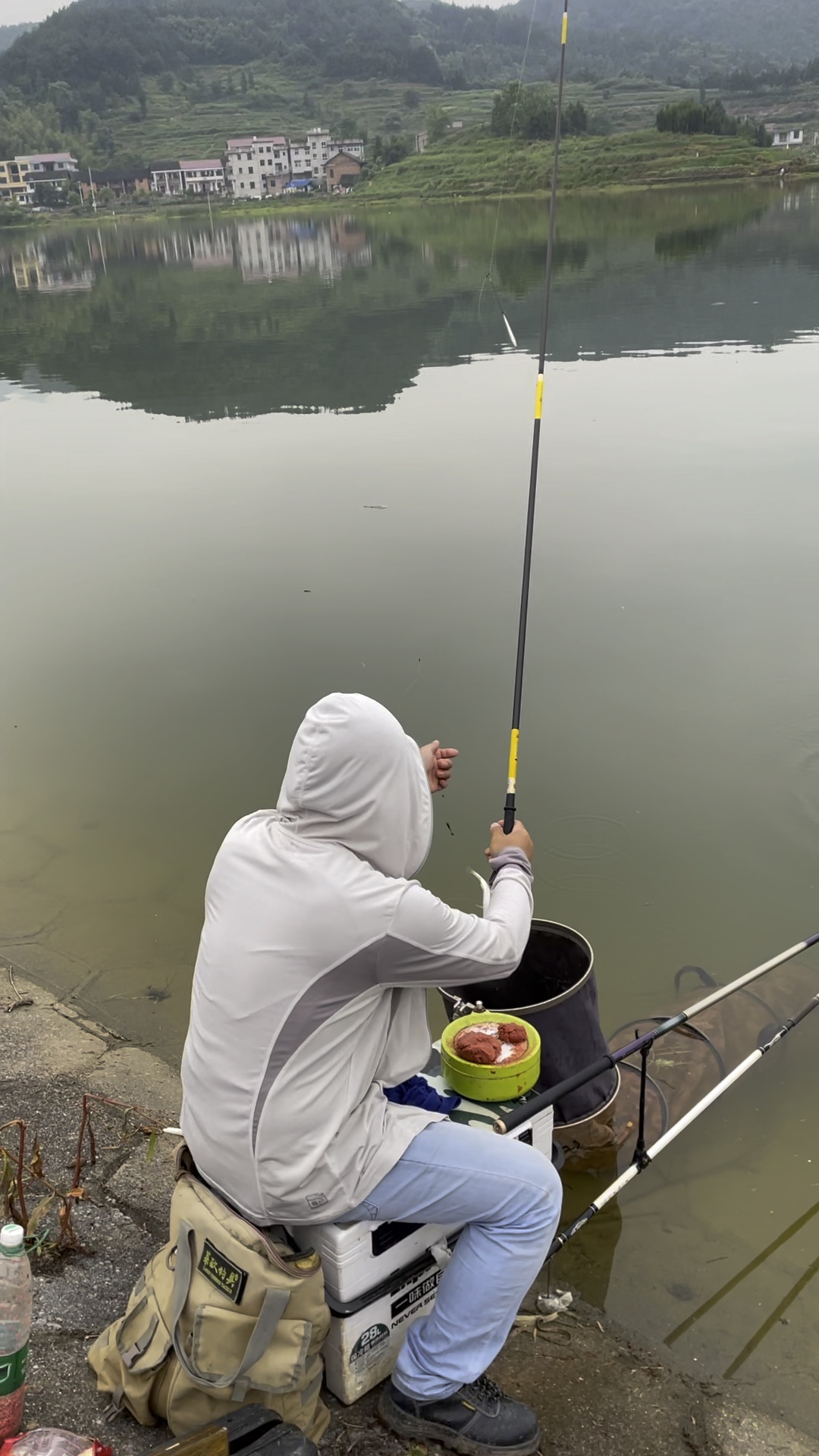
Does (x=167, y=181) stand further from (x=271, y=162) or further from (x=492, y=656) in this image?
(x=492, y=656)

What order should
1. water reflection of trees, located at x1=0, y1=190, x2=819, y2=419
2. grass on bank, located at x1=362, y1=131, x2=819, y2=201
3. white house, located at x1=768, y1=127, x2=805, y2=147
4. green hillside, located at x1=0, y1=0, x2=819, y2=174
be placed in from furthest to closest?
1. green hillside, located at x1=0, y1=0, x2=819, y2=174
2. white house, located at x1=768, y1=127, x2=805, y2=147
3. grass on bank, located at x1=362, y1=131, x2=819, y2=201
4. water reflection of trees, located at x1=0, y1=190, x2=819, y2=419

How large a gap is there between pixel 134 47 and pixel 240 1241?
168 m

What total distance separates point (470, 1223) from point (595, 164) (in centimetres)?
5846

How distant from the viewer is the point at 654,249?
2700cm

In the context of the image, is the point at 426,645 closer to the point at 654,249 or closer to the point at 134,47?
the point at 654,249

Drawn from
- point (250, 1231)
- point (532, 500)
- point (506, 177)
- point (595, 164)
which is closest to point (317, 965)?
point (250, 1231)

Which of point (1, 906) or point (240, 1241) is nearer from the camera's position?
point (240, 1241)

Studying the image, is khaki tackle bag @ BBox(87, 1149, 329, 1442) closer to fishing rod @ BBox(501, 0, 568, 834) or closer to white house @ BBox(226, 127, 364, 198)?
fishing rod @ BBox(501, 0, 568, 834)

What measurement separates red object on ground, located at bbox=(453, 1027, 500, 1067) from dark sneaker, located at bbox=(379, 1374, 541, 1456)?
2.26 ft

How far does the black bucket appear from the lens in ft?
10.4

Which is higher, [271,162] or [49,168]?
[271,162]

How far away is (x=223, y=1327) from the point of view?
2.09m

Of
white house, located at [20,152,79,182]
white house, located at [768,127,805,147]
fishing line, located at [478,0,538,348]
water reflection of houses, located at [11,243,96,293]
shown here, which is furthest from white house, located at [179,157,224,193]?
fishing line, located at [478,0,538,348]

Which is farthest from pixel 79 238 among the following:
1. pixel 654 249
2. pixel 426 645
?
pixel 426 645
